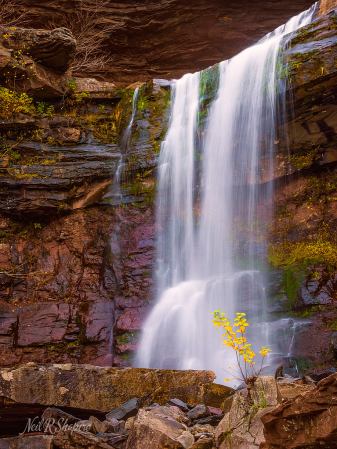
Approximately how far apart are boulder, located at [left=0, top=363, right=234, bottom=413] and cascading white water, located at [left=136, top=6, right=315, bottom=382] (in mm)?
3731

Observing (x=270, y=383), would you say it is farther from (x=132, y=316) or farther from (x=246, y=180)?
(x=246, y=180)

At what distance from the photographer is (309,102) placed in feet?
32.7

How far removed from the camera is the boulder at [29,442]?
4.06m

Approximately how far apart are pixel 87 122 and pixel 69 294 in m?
6.44

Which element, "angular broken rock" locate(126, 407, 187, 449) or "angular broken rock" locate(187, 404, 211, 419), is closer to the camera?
"angular broken rock" locate(126, 407, 187, 449)

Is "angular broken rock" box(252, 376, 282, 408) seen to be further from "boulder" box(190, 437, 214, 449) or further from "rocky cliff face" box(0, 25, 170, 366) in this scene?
"rocky cliff face" box(0, 25, 170, 366)

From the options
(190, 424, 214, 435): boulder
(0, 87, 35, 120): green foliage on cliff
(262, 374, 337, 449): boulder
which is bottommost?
(190, 424, 214, 435): boulder

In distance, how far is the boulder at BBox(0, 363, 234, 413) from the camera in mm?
5316

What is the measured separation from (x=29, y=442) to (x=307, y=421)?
10.3 feet

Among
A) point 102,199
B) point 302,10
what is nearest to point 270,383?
point 102,199

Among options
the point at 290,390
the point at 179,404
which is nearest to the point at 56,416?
the point at 179,404

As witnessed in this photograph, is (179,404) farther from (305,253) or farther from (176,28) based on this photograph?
(176,28)

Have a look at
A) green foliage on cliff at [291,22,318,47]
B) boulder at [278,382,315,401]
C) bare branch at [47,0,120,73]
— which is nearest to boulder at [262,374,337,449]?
boulder at [278,382,315,401]

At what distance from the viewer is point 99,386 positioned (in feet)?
18.0
